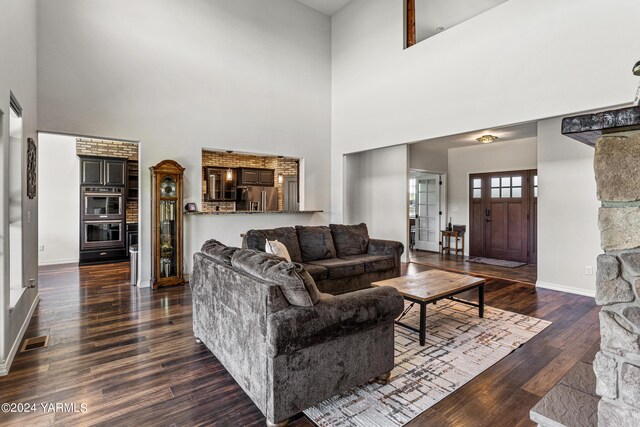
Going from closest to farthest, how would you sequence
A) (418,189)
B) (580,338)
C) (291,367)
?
(291,367), (580,338), (418,189)

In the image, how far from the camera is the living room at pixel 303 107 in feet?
9.54

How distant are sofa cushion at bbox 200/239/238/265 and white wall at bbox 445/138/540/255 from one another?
6887 mm

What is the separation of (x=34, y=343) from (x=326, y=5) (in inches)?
298

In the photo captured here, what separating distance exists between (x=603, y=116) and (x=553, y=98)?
3693mm

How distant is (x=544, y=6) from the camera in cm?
420

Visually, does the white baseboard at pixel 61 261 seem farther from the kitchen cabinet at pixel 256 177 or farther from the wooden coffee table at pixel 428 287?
the wooden coffee table at pixel 428 287

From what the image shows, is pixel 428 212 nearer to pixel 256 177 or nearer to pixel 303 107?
pixel 303 107

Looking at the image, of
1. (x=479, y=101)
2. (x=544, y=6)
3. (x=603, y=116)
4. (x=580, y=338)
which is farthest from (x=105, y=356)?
(x=544, y=6)

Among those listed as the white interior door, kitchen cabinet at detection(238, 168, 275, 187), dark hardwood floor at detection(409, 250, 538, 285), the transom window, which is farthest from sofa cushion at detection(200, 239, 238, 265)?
the white interior door

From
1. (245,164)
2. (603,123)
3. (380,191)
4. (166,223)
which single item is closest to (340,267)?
(166,223)

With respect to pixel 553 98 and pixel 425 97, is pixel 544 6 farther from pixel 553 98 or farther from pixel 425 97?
pixel 425 97

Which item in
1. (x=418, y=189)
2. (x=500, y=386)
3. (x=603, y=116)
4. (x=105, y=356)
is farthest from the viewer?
(x=418, y=189)

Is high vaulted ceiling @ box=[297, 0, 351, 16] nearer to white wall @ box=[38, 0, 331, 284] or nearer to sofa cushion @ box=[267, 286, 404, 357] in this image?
white wall @ box=[38, 0, 331, 284]

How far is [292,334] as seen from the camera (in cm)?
179
